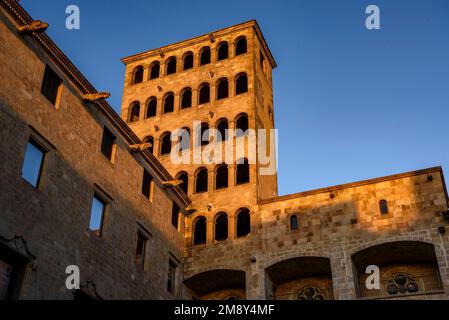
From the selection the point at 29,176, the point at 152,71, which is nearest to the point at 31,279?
the point at 29,176

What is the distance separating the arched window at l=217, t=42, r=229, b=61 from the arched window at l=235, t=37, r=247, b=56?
2.33 feet

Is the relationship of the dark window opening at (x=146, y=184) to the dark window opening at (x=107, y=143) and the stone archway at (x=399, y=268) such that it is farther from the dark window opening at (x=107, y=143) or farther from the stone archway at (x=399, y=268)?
the stone archway at (x=399, y=268)

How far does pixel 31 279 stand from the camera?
17.3 meters

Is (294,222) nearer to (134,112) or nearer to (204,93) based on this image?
(204,93)

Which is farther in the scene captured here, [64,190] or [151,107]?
[151,107]

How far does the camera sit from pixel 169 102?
3609cm

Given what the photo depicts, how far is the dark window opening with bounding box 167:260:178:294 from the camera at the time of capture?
26203 mm

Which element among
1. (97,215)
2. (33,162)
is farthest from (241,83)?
(33,162)

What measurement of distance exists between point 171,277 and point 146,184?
14.0ft

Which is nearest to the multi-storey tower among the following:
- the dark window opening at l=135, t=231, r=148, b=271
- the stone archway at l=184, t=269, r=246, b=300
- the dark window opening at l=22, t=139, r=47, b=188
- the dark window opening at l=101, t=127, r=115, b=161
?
the stone archway at l=184, t=269, r=246, b=300

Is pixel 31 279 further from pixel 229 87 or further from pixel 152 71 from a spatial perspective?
pixel 152 71

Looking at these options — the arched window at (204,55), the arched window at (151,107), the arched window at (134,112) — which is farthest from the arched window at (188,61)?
the arched window at (134,112)

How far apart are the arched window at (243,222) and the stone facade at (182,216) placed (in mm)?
106

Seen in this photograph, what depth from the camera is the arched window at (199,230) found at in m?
29.0
